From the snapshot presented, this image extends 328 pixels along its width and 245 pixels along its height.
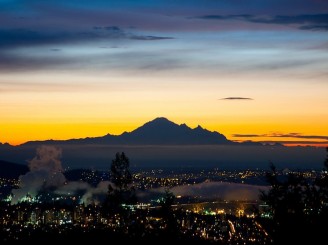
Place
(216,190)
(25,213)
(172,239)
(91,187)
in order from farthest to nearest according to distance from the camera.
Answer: (216,190), (91,187), (25,213), (172,239)

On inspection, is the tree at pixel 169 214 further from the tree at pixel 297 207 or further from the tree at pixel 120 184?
the tree at pixel 120 184

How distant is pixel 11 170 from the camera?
5881 inches

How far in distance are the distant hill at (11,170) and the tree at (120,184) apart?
87.2m

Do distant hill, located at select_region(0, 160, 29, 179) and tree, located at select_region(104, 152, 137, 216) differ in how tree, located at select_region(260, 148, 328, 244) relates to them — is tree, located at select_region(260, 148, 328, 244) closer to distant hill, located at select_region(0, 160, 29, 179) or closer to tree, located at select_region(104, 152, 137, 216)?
tree, located at select_region(104, 152, 137, 216)

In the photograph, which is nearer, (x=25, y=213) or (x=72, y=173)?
(x=25, y=213)

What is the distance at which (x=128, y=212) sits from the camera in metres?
62.0

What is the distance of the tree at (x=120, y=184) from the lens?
59.6 m

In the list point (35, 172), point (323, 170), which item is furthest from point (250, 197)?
point (323, 170)

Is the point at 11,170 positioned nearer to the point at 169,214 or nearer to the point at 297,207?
the point at 169,214

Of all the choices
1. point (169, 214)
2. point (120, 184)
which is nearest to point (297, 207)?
point (169, 214)

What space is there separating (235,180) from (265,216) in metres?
138

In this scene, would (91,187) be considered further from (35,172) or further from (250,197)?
(250,197)

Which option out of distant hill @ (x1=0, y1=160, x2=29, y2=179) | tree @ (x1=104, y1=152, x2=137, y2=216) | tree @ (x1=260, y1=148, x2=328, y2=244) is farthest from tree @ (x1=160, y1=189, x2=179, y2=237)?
distant hill @ (x1=0, y1=160, x2=29, y2=179)

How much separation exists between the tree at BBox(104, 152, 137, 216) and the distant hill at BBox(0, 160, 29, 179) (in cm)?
8723
